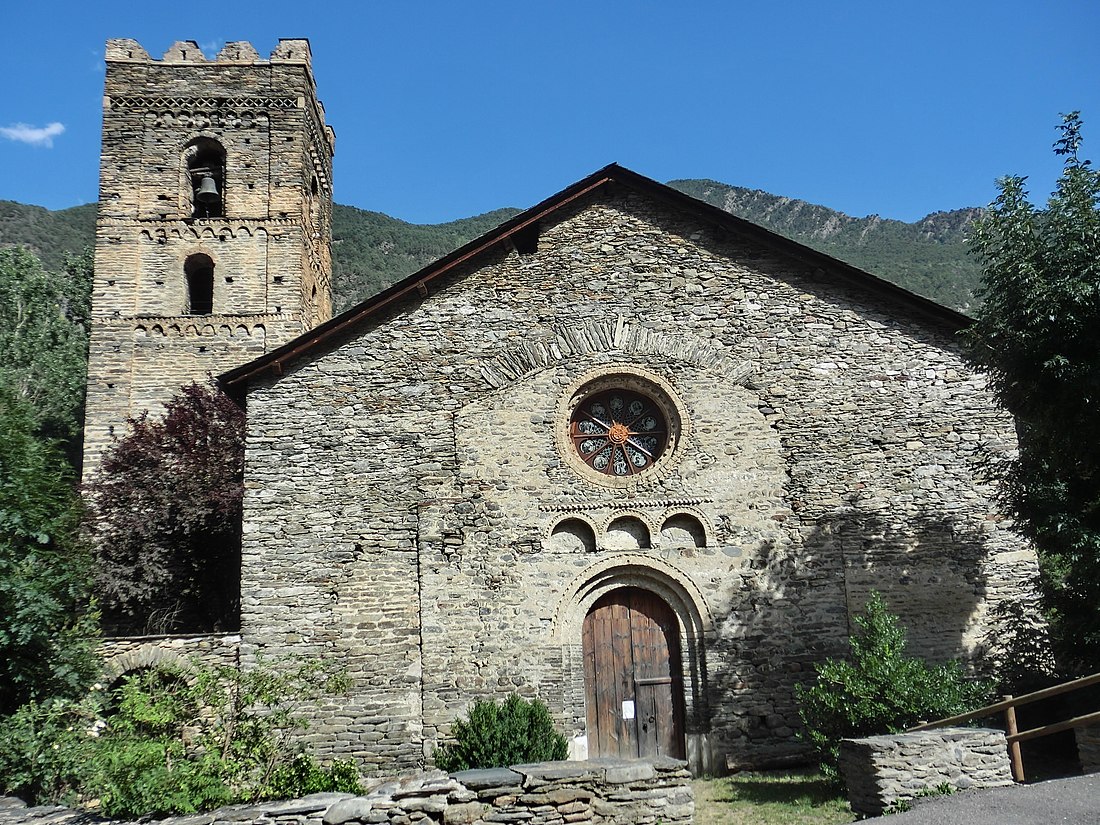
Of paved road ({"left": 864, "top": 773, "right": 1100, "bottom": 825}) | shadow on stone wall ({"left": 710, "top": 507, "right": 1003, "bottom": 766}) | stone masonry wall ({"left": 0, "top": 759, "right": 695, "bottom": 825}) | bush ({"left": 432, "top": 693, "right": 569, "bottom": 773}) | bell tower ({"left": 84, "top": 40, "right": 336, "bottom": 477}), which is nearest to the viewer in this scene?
paved road ({"left": 864, "top": 773, "right": 1100, "bottom": 825})

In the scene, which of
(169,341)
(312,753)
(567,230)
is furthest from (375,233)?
(312,753)

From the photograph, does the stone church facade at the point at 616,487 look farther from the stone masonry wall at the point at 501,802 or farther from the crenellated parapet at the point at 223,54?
the crenellated parapet at the point at 223,54

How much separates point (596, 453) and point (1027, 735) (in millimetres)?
6457

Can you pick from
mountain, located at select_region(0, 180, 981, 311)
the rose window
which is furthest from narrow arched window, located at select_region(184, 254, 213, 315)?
mountain, located at select_region(0, 180, 981, 311)

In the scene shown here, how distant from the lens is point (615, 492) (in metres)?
12.4

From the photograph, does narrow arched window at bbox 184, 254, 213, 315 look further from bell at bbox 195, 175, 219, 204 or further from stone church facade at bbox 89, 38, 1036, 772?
stone church facade at bbox 89, 38, 1036, 772

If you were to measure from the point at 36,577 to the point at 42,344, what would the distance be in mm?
20971

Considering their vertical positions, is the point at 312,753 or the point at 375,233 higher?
the point at 375,233

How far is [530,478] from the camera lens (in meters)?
12.4

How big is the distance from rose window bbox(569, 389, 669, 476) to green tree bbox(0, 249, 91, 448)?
2206 centimetres

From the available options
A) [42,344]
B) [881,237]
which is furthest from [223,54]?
[881,237]

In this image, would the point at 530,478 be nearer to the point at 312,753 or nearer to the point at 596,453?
the point at 596,453

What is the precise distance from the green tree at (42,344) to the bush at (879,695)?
26.0 metres

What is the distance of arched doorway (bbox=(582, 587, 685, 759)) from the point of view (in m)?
11.9
